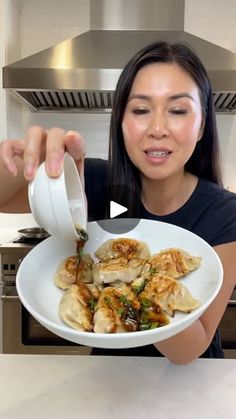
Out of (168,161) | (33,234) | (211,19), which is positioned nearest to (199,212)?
(168,161)

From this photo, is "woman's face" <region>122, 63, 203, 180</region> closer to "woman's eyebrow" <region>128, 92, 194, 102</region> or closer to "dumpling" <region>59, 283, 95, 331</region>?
"woman's eyebrow" <region>128, 92, 194, 102</region>

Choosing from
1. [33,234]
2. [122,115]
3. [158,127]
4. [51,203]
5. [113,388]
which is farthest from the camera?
[33,234]

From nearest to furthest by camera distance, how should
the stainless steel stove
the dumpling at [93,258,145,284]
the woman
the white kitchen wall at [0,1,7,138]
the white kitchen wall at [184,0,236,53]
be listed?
1. the dumpling at [93,258,145,284]
2. the woman
3. the stainless steel stove
4. the white kitchen wall at [0,1,7,138]
5. the white kitchen wall at [184,0,236,53]

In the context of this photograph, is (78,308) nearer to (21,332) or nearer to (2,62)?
(21,332)

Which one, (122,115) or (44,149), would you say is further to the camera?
(122,115)

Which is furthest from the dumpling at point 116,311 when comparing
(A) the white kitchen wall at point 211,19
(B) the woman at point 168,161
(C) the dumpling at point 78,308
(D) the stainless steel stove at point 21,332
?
(A) the white kitchen wall at point 211,19

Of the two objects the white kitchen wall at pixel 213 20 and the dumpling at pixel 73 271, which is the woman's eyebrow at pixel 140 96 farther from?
the white kitchen wall at pixel 213 20

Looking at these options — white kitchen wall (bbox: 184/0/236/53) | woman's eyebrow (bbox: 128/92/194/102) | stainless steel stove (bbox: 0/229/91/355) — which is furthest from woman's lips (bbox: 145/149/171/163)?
white kitchen wall (bbox: 184/0/236/53)

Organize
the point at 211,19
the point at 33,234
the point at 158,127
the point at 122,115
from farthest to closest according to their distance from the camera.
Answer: the point at 211,19, the point at 33,234, the point at 122,115, the point at 158,127
